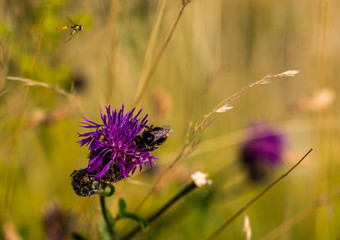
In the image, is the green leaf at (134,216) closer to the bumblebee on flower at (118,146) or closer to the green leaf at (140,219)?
the green leaf at (140,219)

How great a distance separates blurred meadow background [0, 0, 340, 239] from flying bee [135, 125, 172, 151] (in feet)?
0.47

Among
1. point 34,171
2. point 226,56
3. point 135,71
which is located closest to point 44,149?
point 34,171

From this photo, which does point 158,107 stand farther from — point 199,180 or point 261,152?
point 261,152

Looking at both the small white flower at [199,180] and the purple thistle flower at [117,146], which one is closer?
the purple thistle flower at [117,146]

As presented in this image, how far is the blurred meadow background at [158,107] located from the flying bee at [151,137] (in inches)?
5.6

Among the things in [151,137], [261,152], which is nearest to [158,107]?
[151,137]

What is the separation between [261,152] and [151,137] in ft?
5.17

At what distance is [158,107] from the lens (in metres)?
1.72

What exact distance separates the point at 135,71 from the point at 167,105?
3.34ft

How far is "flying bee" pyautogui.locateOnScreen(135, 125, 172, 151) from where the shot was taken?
93cm

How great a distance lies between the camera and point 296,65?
464cm

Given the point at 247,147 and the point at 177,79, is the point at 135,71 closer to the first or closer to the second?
the point at 177,79

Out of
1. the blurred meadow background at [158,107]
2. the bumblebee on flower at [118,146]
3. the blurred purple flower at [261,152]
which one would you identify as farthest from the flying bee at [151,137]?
the blurred purple flower at [261,152]

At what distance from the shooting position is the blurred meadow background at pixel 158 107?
149cm
